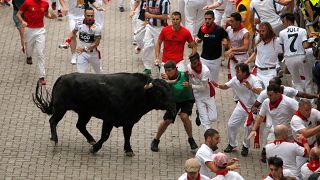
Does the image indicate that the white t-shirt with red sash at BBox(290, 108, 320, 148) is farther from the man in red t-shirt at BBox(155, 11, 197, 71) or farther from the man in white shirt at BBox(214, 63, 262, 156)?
the man in red t-shirt at BBox(155, 11, 197, 71)

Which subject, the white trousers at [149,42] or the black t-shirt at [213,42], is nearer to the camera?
the black t-shirt at [213,42]

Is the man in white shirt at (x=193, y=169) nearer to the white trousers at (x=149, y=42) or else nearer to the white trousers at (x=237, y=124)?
the white trousers at (x=237, y=124)

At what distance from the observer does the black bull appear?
18.9 meters

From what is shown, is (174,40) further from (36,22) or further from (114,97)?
(36,22)

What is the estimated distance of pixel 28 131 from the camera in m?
20.5

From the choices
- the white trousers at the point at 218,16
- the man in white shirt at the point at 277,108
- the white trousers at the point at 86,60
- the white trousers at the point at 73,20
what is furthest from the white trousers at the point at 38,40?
the man in white shirt at the point at 277,108

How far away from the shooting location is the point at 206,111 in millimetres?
19703

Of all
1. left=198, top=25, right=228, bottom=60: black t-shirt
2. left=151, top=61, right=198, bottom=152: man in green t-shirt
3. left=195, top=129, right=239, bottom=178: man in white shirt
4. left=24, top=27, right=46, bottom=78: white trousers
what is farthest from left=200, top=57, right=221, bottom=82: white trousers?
left=195, top=129, right=239, bottom=178: man in white shirt

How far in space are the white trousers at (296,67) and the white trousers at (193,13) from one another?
440cm

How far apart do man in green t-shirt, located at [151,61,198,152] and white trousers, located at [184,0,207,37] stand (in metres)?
6.27

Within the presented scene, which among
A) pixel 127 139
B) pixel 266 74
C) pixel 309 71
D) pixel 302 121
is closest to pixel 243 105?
pixel 266 74

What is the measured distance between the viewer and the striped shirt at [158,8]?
23.5 m

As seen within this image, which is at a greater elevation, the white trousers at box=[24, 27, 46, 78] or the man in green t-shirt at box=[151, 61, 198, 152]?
the man in green t-shirt at box=[151, 61, 198, 152]

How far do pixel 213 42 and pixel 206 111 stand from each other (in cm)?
231
